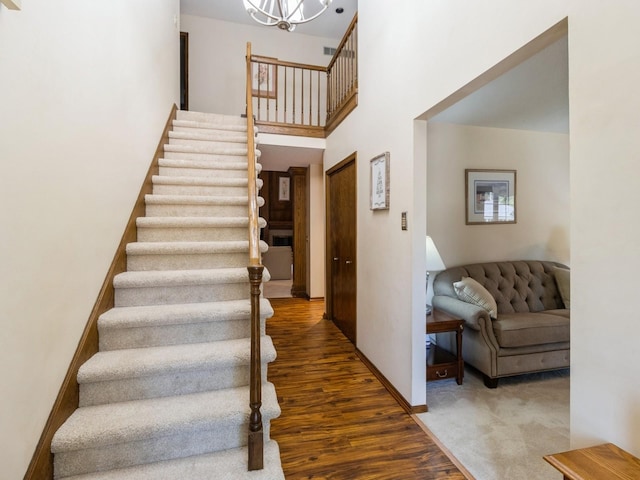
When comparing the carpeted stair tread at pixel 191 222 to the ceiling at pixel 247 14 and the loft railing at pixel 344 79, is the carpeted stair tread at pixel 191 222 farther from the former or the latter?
the ceiling at pixel 247 14

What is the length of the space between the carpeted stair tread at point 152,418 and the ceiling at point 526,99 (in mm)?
2502

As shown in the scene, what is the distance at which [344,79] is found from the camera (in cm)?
396

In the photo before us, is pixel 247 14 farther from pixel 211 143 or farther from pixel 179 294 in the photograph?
pixel 179 294

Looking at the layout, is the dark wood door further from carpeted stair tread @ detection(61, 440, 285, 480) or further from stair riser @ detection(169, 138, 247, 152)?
carpeted stair tread @ detection(61, 440, 285, 480)

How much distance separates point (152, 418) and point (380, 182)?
224 centimetres

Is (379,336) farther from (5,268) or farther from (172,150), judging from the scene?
(172,150)

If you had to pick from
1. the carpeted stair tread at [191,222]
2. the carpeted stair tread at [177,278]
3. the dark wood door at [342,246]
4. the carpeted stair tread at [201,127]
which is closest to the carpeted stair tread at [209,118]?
the carpeted stair tread at [201,127]

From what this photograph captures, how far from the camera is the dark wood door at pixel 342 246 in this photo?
11.5 ft

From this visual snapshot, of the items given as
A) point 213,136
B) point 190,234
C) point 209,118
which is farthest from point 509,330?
point 209,118

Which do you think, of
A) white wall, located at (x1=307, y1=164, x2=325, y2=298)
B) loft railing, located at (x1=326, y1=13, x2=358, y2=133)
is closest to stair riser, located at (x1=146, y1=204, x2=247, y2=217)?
loft railing, located at (x1=326, y1=13, x2=358, y2=133)

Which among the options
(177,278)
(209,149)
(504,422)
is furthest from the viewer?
(209,149)

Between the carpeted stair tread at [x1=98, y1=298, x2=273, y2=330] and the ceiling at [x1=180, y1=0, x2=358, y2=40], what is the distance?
515 cm

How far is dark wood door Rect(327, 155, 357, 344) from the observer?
352 centimetres

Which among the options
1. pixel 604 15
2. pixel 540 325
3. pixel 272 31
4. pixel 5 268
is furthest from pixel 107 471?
pixel 272 31
